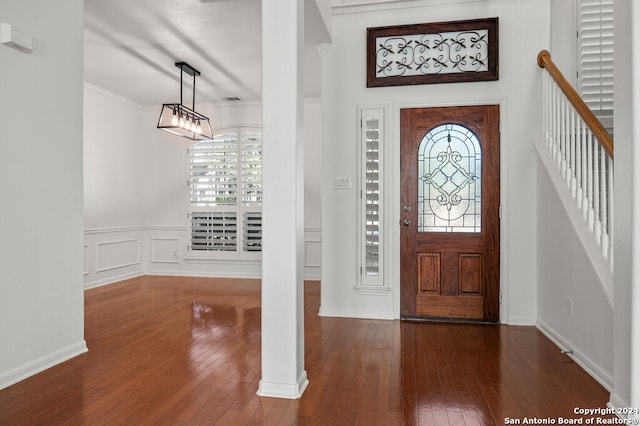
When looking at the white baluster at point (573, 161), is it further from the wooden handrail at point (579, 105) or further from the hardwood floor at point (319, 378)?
the hardwood floor at point (319, 378)

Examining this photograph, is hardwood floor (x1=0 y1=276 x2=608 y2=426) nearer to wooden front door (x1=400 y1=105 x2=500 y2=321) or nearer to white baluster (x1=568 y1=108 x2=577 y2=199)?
wooden front door (x1=400 y1=105 x2=500 y2=321)

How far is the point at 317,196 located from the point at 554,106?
371 cm

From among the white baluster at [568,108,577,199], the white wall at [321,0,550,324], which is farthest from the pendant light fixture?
the white baluster at [568,108,577,199]

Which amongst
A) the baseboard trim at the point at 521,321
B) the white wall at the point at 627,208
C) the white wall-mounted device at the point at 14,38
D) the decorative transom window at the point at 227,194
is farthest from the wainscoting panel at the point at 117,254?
the white wall at the point at 627,208

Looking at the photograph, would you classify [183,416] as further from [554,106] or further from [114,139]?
[114,139]

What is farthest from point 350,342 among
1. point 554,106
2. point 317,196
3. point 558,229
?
point 317,196

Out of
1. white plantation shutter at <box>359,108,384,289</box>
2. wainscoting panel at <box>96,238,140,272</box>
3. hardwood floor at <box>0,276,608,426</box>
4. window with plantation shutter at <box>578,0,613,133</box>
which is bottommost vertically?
hardwood floor at <box>0,276,608,426</box>

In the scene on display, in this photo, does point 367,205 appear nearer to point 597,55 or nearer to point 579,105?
point 579,105

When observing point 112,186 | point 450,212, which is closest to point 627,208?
point 450,212

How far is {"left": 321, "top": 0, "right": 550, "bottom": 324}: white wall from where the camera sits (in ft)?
13.1

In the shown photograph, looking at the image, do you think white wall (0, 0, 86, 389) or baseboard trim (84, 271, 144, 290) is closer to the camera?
white wall (0, 0, 86, 389)

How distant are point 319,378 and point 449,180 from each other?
2361 mm

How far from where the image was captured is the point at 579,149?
307 cm

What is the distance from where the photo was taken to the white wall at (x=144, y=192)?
6070 mm
